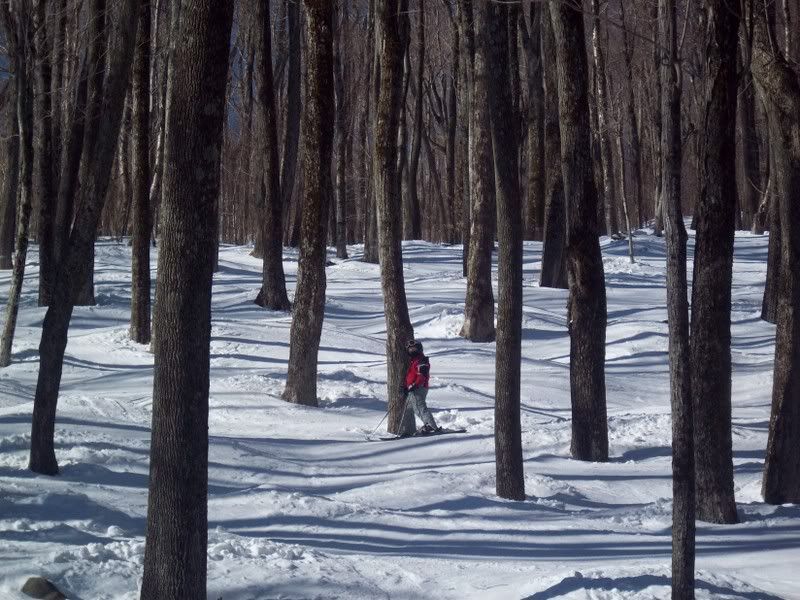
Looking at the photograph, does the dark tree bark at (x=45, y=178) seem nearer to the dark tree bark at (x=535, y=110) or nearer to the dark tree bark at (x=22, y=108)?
the dark tree bark at (x=22, y=108)

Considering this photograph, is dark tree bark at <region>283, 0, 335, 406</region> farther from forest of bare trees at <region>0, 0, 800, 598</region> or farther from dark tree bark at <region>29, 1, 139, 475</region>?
dark tree bark at <region>29, 1, 139, 475</region>

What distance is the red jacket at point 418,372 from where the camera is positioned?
38.5 feet

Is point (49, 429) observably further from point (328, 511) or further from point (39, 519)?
point (328, 511)

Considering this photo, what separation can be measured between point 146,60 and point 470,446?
894 cm

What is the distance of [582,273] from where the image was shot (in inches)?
431

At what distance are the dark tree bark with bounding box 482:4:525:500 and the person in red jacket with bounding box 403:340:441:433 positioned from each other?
2844 millimetres

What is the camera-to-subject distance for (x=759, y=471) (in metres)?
10.8

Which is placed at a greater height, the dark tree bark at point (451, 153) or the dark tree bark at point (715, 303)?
the dark tree bark at point (451, 153)

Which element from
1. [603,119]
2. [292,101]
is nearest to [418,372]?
[292,101]

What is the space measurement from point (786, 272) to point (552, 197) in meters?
12.7

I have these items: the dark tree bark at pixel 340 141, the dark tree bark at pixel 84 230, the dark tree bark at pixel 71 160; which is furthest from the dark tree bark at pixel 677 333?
the dark tree bark at pixel 340 141

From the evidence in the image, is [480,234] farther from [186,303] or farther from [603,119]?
[603,119]

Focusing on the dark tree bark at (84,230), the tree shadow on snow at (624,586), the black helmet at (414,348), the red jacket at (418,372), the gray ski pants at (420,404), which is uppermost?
the dark tree bark at (84,230)

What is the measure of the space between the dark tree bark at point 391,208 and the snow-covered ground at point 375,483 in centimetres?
113
